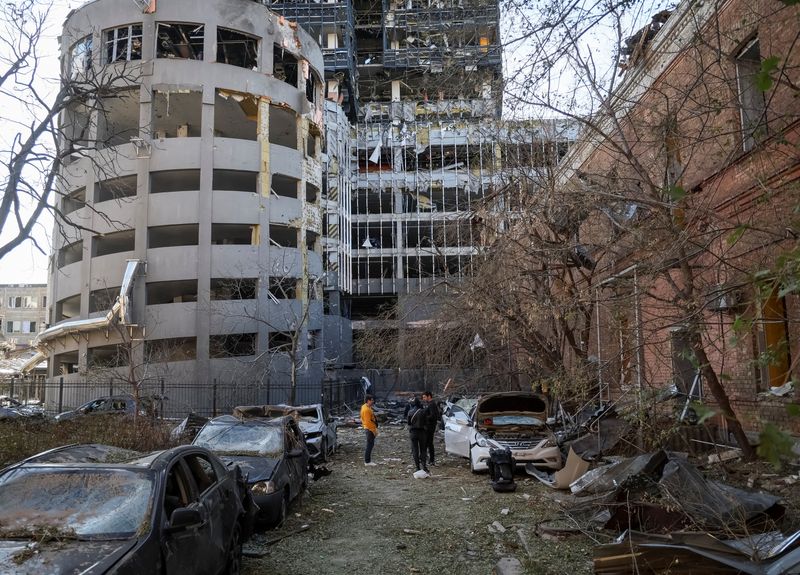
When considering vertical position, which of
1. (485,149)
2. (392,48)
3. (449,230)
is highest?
(392,48)

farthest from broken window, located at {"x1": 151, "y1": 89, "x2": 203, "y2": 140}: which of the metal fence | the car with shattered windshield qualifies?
the car with shattered windshield

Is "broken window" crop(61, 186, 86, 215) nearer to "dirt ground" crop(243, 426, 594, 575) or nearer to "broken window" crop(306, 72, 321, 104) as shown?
"broken window" crop(306, 72, 321, 104)

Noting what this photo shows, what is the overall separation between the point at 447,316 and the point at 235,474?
11397mm

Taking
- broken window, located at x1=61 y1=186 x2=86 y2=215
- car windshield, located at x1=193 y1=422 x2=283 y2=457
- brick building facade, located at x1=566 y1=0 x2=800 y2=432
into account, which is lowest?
car windshield, located at x1=193 y1=422 x2=283 y2=457

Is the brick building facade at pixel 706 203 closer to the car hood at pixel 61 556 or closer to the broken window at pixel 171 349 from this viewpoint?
the car hood at pixel 61 556

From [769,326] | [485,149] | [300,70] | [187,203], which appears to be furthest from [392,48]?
[769,326]

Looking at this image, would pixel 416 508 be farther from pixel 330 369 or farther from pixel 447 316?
pixel 330 369

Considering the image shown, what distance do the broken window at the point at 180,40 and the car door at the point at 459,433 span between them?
28546 millimetres

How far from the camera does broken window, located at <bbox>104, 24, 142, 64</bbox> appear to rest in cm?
3438

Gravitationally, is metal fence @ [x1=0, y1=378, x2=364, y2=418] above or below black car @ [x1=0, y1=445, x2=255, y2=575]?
below

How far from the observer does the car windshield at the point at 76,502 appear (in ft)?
15.1

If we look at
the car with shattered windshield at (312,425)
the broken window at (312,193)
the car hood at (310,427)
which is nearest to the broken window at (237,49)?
the broken window at (312,193)

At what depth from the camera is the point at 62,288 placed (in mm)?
35812

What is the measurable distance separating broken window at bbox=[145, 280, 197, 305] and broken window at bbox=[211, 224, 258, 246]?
2.88 m
